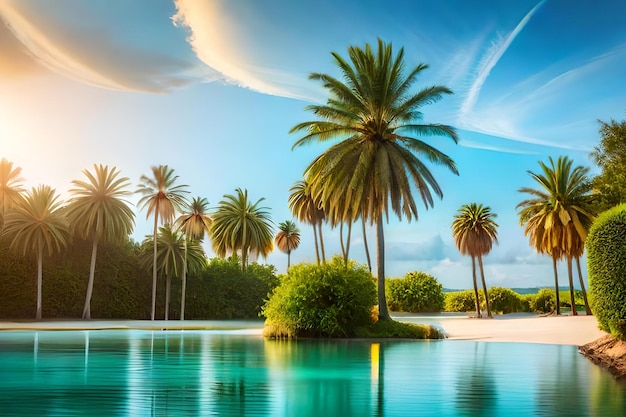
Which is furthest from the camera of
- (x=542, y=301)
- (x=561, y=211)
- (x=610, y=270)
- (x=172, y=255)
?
(x=542, y=301)

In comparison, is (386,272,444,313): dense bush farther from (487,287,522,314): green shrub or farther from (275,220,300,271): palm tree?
(275,220,300,271): palm tree

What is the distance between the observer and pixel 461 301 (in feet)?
242

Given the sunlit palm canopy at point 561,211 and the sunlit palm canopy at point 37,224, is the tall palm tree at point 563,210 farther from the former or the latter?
the sunlit palm canopy at point 37,224

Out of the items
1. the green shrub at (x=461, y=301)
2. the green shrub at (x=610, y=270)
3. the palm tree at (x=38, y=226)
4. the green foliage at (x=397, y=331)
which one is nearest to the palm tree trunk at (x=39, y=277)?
the palm tree at (x=38, y=226)

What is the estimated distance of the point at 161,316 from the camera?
58781 mm

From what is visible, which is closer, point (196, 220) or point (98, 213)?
point (98, 213)

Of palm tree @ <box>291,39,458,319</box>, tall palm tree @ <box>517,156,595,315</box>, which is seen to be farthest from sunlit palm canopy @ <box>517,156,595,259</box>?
palm tree @ <box>291,39,458,319</box>

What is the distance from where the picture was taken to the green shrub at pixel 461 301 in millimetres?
73375

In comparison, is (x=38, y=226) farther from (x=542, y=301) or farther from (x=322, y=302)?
(x=542, y=301)

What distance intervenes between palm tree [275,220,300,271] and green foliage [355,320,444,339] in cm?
6363

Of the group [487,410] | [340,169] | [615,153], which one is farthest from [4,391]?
[615,153]

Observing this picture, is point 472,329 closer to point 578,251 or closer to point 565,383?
point 578,251

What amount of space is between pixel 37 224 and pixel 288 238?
48709 millimetres

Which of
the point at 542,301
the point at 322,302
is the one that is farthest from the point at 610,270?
the point at 542,301
